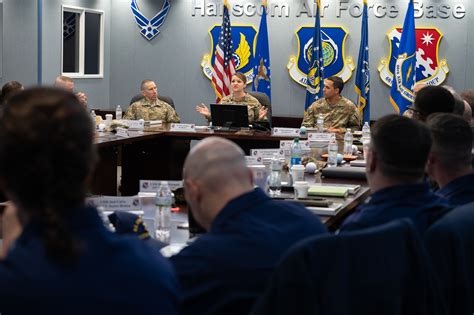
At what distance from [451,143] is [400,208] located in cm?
67

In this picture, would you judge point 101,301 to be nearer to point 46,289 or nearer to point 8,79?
point 46,289

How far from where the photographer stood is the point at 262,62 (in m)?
11.9

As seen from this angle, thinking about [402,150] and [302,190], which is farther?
[302,190]

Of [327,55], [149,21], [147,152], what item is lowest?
[147,152]

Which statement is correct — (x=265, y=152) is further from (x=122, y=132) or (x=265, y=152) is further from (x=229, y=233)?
(x=229, y=233)

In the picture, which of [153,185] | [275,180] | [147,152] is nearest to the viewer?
[153,185]

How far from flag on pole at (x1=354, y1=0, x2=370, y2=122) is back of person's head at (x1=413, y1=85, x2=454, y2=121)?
6.62 meters

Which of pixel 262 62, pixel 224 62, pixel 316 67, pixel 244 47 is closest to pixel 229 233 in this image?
pixel 224 62

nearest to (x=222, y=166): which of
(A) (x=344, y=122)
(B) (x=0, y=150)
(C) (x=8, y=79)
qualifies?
(B) (x=0, y=150)

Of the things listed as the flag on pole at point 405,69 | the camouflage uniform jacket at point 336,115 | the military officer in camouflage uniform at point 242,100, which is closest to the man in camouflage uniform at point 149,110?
the military officer in camouflage uniform at point 242,100

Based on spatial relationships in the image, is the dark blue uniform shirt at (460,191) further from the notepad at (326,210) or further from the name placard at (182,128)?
the name placard at (182,128)

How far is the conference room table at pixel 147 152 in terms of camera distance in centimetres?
816

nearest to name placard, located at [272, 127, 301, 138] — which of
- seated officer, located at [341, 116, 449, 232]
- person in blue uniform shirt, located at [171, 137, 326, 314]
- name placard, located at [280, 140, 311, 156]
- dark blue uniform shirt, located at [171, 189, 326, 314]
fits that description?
name placard, located at [280, 140, 311, 156]

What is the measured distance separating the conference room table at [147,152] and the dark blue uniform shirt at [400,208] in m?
5.07
